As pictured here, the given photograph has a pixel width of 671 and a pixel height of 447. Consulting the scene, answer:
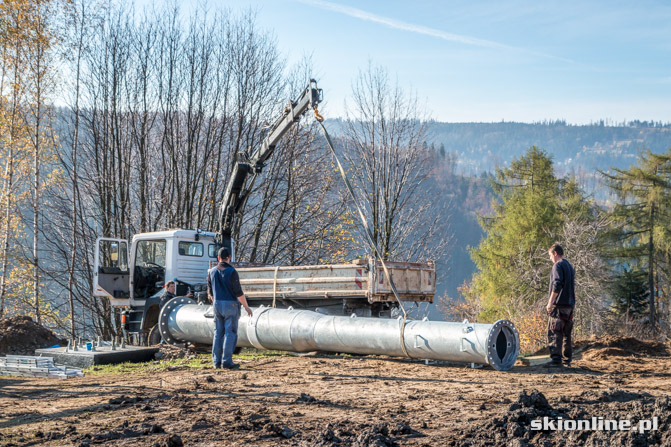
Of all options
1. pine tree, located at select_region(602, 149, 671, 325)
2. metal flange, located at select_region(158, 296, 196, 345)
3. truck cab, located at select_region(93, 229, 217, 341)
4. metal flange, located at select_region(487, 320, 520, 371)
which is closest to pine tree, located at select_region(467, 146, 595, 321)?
pine tree, located at select_region(602, 149, 671, 325)

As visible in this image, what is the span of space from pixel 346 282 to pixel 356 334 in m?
2.07

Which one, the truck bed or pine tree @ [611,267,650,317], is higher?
the truck bed

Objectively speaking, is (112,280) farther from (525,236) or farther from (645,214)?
(645,214)

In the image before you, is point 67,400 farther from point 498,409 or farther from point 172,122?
point 172,122

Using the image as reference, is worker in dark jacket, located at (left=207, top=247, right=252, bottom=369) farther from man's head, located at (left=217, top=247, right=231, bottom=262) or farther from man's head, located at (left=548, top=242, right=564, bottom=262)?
man's head, located at (left=548, top=242, right=564, bottom=262)

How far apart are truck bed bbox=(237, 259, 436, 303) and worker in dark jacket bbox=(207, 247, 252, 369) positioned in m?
2.72

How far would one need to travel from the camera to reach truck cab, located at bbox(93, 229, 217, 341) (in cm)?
1644

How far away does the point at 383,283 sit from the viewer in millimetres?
12852

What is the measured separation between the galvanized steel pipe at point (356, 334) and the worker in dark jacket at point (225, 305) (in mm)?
1328

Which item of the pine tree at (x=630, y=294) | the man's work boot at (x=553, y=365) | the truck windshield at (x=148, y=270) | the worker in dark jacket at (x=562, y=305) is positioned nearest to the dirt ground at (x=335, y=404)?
the man's work boot at (x=553, y=365)

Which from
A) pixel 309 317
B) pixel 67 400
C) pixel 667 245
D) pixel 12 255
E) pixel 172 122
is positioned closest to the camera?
pixel 67 400

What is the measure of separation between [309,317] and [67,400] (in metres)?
4.63

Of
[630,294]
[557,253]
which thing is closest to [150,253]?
[557,253]

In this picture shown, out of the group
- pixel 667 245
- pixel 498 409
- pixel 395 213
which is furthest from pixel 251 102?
pixel 667 245
